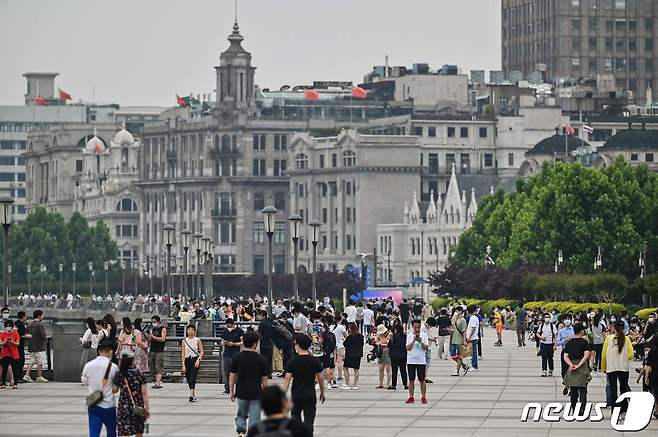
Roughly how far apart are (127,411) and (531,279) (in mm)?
97864

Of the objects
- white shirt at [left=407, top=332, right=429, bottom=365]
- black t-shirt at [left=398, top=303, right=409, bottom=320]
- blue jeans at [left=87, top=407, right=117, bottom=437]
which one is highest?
black t-shirt at [left=398, top=303, right=409, bottom=320]

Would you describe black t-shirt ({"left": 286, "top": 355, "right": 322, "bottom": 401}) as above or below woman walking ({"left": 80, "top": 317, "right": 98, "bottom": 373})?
below

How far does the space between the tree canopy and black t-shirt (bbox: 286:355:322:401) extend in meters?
107

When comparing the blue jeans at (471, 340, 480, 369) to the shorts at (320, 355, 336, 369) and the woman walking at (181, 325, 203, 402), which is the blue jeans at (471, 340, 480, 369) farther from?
the woman walking at (181, 325, 203, 402)

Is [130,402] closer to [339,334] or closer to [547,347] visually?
[339,334]

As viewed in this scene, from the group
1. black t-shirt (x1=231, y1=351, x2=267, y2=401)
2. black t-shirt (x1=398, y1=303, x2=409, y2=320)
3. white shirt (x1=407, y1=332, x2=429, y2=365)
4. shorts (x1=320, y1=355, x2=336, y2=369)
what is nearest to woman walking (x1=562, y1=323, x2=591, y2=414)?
white shirt (x1=407, y1=332, x2=429, y2=365)

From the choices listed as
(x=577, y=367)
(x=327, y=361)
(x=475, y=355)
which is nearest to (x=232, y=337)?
(x=327, y=361)

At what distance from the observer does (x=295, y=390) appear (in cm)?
3662

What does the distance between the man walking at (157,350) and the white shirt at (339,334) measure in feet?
14.0

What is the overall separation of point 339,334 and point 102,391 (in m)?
22.8

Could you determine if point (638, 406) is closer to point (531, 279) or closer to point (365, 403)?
point (365, 403)

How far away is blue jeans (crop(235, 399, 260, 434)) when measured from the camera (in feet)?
119

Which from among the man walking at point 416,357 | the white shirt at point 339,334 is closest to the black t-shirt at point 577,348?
the man walking at point 416,357

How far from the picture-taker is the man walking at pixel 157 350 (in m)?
54.5
